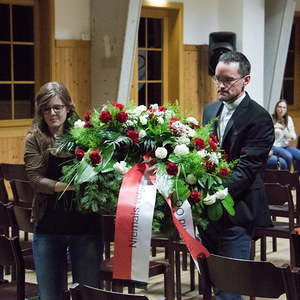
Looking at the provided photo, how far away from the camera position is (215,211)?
351 centimetres

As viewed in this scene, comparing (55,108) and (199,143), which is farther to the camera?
(55,108)

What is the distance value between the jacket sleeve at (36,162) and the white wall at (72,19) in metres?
6.37

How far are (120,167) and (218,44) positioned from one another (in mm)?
8143

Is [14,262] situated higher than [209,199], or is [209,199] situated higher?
[209,199]

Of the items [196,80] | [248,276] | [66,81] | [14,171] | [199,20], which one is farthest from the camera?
[196,80]

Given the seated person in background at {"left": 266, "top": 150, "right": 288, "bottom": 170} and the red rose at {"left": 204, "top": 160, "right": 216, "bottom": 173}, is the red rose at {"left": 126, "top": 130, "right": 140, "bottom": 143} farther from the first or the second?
the seated person in background at {"left": 266, "top": 150, "right": 288, "bottom": 170}

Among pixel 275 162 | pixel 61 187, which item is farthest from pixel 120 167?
pixel 275 162

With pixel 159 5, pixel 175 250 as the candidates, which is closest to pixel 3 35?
pixel 159 5

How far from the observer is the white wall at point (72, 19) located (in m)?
9.88

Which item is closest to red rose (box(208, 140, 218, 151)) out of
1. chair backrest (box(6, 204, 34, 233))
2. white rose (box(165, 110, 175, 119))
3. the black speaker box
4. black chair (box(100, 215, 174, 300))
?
white rose (box(165, 110, 175, 119))

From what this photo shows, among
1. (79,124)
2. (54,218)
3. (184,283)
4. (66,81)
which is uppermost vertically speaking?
(66,81)

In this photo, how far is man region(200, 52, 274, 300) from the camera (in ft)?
12.3

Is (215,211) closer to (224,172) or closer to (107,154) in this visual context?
(224,172)

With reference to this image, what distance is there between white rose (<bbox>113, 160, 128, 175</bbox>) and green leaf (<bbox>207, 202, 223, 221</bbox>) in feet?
1.36
